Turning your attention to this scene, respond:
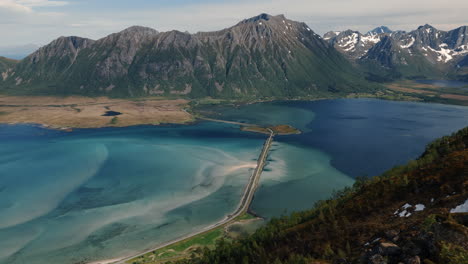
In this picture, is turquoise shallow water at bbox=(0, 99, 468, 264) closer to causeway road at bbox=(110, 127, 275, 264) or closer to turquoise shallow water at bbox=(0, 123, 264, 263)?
turquoise shallow water at bbox=(0, 123, 264, 263)

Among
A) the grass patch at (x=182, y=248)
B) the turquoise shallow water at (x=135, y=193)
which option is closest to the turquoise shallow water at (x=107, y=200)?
the turquoise shallow water at (x=135, y=193)

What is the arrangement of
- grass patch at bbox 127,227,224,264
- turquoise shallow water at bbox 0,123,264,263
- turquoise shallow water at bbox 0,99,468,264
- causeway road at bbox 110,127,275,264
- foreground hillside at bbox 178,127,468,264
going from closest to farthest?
1. foreground hillside at bbox 178,127,468,264
2. grass patch at bbox 127,227,224,264
3. causeway road at bbox 110,127,275,264
4. turquoise shallow water at bbox 0,123,264,263
5. turquoise shallow water at bbox 0,99,468,264

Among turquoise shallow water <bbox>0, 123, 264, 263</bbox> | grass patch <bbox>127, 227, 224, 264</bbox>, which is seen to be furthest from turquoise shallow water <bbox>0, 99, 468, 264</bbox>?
grass patch <bbox>127, 227, 224, 264</bbox>

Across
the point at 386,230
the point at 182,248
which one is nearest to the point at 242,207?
the point at 182,248

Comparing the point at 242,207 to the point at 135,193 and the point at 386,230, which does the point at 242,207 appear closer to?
the point at 135,193

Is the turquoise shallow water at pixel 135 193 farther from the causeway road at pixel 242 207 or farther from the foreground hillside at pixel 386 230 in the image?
the foreground hillside at pixel 386 230

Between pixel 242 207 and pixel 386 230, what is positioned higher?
pixel 386 230

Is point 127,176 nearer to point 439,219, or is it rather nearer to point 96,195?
point 96,195

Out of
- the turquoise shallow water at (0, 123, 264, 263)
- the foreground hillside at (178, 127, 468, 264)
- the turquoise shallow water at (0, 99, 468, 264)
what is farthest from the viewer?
the turquoise shallow water at (0, 99, 468, 264)
